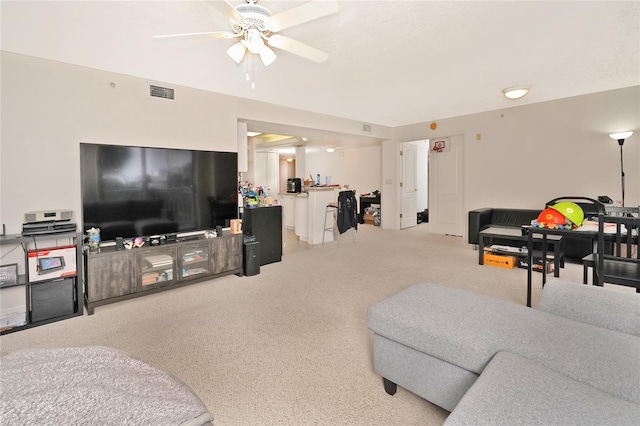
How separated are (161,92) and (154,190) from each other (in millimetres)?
1203

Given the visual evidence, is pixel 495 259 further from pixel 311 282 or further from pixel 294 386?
pixel 294 386

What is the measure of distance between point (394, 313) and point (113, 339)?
7.33 feet

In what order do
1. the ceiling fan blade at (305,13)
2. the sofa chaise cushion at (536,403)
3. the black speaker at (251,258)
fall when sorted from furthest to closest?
the black speaker at (251,258)
the ceiling fan blade at (305,13)
the sofa chaise cushion at (536,403)

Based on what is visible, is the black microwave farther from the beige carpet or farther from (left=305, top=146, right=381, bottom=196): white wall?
(left=305, top=146, right=381, bottom=196): white wall

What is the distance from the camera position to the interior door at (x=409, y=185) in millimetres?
7699

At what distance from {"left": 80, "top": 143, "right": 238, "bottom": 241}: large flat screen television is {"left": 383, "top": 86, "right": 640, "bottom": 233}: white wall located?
4783 mm

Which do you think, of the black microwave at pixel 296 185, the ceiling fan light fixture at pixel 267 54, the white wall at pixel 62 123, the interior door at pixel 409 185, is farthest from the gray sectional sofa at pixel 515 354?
the interior door at pixel 409 185

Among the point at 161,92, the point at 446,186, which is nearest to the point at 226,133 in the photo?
the point at 161,92

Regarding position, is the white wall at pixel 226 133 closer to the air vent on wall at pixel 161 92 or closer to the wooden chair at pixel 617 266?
the air vent on wall at pixel 161 92

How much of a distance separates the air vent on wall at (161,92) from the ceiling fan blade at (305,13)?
2.10m

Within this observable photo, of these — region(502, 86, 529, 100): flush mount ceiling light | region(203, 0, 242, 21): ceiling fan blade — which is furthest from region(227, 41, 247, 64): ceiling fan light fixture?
region(502, 86, 529, 100): flush mount ceiling light

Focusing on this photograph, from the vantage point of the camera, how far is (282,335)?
8.05 feet

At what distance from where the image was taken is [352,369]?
6.54 feet

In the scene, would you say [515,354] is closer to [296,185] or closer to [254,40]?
[254,40]
